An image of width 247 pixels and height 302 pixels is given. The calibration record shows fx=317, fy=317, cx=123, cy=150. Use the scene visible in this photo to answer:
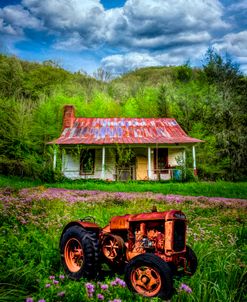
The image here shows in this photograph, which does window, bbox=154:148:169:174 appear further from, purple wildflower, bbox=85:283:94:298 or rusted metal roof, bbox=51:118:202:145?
purple wildflower, bbox=85:283:94:298

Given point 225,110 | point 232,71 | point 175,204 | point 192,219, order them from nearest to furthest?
point 192,219 → point 175,204 → point 225,110 → point 232,71

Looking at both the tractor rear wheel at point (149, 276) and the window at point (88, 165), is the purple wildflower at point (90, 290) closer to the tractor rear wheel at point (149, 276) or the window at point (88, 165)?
the tractor rear wheel at point (149, 276)

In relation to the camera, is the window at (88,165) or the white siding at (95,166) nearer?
the white siding at (95,166)

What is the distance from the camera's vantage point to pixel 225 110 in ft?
108

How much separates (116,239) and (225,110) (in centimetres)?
3100

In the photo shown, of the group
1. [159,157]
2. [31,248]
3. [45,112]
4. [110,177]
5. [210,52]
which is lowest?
[31,248]

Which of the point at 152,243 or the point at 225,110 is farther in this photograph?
the point at 225,110

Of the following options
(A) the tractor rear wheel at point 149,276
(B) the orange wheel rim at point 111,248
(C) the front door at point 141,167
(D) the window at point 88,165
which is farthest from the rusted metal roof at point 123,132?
(A) the tractor rear wheel at point 149,276

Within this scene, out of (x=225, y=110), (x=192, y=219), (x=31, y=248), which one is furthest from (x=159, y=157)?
(x=31, y=248)

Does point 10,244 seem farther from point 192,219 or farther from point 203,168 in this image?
point 203,168

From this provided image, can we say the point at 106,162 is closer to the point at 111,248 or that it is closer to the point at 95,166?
the point at 95,166

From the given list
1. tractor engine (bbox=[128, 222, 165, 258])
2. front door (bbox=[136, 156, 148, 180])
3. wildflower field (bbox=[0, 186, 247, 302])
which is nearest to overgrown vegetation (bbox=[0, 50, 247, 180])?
front door (bbox=[136, 156, 148, 180])

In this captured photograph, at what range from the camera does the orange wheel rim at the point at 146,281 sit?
373cm

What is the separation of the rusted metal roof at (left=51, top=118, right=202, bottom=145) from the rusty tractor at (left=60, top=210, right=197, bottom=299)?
20020 millimetres
